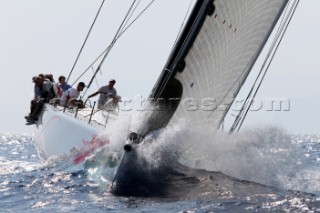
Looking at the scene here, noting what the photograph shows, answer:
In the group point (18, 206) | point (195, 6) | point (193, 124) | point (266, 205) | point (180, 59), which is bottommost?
point (18, 206)

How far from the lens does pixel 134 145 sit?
7.91 metres

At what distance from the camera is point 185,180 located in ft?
26.1

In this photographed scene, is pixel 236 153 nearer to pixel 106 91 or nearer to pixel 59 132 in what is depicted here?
pixel 59 132

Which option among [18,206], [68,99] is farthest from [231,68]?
[68,99]

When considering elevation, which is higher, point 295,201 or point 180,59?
point 180,59

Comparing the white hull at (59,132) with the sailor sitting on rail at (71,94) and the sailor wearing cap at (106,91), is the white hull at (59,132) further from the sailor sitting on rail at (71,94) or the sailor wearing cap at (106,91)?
the sailor wearing cap at (106,91)

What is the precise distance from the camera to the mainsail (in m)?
8.46

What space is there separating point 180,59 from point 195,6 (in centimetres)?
74

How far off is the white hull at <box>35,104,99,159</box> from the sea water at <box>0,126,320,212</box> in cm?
84

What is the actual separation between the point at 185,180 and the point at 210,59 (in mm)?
1784

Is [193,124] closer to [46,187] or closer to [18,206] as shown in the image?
[46,187]

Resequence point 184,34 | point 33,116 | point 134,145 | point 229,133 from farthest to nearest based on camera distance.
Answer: point 33,116 → point 229,133 → point 184,34 → point 134,145

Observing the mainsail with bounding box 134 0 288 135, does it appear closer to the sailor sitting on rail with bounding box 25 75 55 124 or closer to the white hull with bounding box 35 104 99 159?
the white hull with bounding box 35 104 99 159

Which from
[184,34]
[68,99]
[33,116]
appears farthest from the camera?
[33,116]
